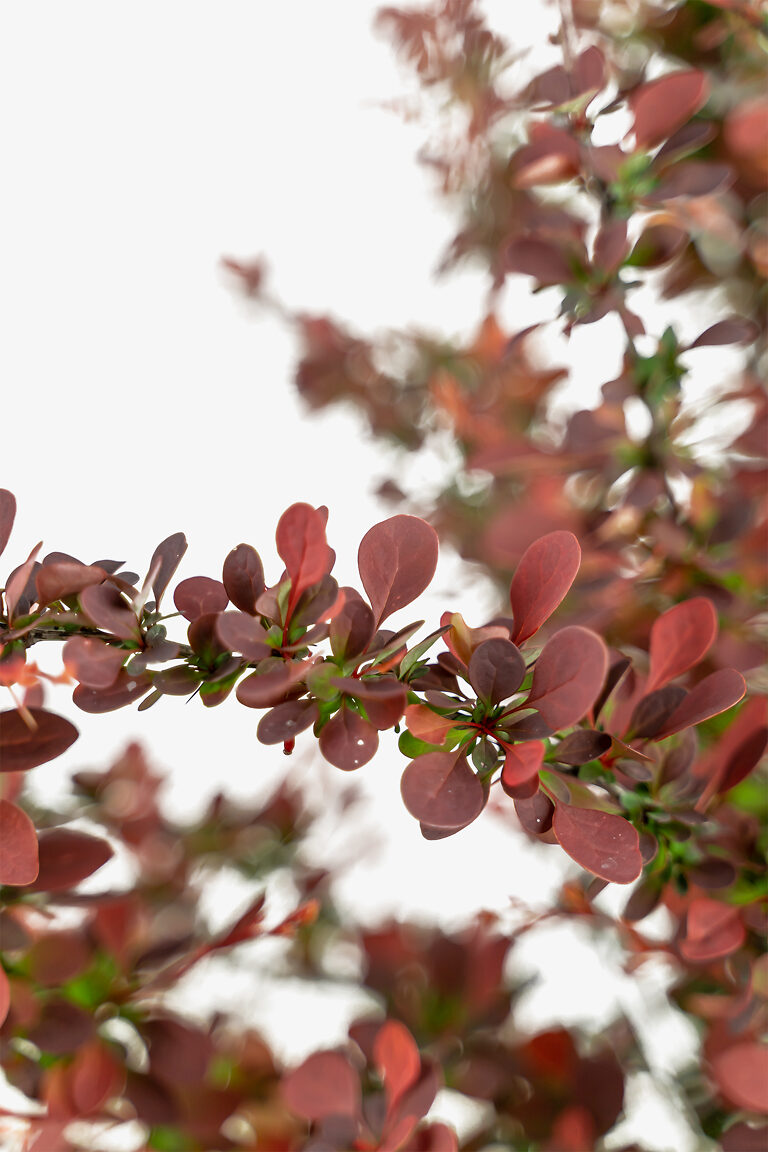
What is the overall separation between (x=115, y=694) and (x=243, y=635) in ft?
0.17

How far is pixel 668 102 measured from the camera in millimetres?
431

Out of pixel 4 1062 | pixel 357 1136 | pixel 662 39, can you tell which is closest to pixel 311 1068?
pixel 357 1136

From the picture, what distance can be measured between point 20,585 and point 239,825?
0.49 metres

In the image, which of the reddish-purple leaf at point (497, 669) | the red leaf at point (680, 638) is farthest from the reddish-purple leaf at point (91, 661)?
the red leaf at point (680, 638)

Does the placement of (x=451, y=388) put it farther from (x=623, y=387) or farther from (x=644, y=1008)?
(x=644, y=1008)

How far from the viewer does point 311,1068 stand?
0.38 meters

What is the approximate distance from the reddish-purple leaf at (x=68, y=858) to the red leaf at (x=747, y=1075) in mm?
303

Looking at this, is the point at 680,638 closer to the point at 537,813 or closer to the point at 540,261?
the point at 537,813

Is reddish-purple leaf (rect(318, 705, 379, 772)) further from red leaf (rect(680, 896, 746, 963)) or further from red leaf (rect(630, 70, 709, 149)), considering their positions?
red leaf (rect(630, 70, 709, 149))

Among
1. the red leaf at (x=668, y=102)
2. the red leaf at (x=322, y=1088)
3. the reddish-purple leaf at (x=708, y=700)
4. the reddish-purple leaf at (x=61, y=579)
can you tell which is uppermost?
the red leaf at (x=668, y=102)

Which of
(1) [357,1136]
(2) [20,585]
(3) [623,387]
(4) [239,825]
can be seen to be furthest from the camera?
(4) [239,825]

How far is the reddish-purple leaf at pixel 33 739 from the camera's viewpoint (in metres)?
0.30

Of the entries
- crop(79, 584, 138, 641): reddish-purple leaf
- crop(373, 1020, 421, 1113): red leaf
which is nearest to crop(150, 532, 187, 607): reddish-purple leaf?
crop(79, 584, 138, 641): reddish-purple leaf

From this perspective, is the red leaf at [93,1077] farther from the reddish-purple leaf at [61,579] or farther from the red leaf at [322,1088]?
the reddish-purple leaf at [61,579]
